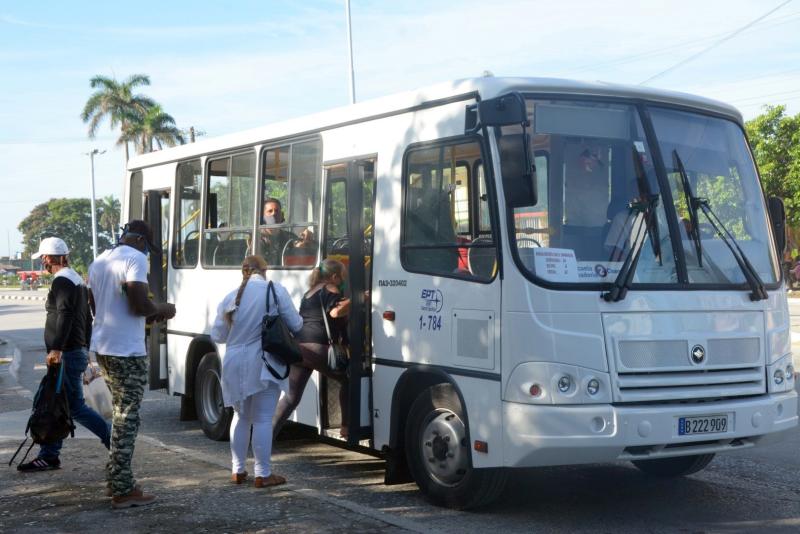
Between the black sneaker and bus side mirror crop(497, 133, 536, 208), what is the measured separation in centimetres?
441

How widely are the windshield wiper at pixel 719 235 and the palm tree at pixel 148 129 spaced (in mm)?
55324

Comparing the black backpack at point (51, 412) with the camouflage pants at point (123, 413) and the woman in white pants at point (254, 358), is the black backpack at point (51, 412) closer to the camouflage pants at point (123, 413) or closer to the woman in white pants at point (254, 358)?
the camouflage pants at point (123, 413)

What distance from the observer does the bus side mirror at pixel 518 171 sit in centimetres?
634

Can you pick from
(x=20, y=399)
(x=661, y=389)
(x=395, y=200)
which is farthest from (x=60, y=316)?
(x=20, y=399)

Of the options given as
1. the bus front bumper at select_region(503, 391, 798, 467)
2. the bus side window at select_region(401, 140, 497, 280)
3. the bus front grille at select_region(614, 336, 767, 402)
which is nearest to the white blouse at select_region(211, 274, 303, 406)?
the bus side window at select_region(401, 140, 497, 280)

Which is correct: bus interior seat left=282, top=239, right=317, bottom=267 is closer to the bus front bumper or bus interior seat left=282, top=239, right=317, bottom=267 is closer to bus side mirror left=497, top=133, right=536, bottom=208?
bus side mirror left=497, top=133, right=536, bottom=208

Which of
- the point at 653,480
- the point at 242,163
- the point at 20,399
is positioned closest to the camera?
the point at 653,480

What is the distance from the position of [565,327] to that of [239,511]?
245cm

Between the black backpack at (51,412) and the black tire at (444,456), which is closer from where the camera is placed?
the black tire at (444,456)

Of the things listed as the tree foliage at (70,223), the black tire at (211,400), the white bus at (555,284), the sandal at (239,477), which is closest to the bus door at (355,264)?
the white bus at (555,284)

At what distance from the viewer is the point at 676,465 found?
317 inches

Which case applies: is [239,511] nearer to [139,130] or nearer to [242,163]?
[242,163]

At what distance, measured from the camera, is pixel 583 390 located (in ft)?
20.5

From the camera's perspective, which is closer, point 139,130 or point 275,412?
point 275,412
